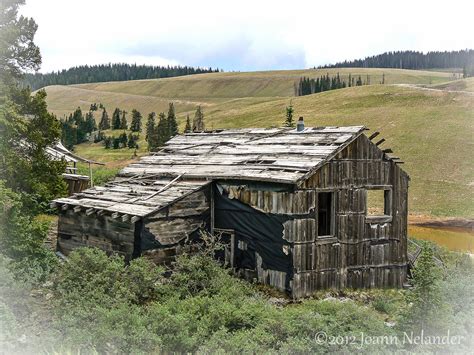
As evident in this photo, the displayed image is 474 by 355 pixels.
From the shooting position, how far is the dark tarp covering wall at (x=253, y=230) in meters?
15.5

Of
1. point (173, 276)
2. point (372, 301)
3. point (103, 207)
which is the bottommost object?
point (372, 301)

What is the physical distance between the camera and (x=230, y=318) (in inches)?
443

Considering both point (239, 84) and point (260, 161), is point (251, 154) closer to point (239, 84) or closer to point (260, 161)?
point (260, 161)

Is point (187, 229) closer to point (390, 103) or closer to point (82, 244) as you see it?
point (82, 244)

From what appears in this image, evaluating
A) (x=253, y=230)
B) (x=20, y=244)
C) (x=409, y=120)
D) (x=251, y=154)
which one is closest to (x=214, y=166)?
(x=251, y=154)

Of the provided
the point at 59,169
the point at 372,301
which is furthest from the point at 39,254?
the point at 372,301

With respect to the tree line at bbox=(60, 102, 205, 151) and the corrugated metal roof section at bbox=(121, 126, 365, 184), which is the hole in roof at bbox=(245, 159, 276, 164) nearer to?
the corrugated metal roof section at bbox=(121, 126, 365, 184)

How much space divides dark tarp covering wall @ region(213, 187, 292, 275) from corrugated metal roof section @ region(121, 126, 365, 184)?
0.96 metres

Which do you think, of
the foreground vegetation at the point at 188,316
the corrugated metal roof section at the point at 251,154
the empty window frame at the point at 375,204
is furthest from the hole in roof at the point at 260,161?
the empty window frame at the point at 375,204

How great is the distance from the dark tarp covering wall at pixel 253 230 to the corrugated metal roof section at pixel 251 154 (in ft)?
3.13

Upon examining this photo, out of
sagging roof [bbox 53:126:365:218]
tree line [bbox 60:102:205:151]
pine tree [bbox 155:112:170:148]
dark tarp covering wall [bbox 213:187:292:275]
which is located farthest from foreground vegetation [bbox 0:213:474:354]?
pine tree [bbox 155:112:170:148]

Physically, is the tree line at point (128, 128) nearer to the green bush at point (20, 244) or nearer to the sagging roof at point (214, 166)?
the sagging roof at point (214, 166)

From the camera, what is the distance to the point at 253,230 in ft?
53.5

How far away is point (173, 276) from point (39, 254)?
4.01m
